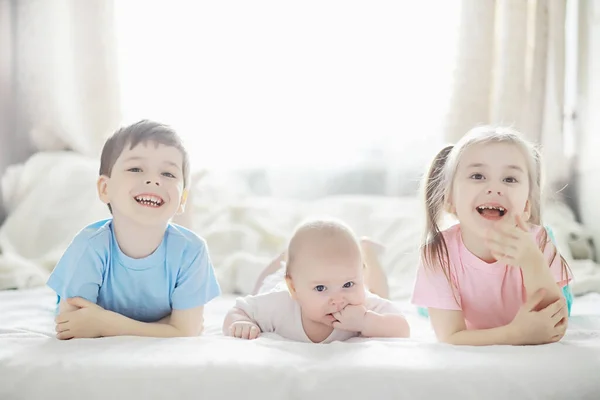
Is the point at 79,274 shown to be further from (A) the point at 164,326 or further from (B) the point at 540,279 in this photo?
(B) the point at 540,279

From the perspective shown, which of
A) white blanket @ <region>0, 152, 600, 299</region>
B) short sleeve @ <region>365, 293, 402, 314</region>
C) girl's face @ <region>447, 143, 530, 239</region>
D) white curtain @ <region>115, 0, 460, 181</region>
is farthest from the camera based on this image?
white curtain @ <region>115, 0, 460, 181</region>

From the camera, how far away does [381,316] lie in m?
1.18

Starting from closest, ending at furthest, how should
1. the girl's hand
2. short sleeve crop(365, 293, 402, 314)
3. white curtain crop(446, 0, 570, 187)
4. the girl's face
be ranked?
1. the girl's hand
2. the girl's face
3. short sleeve crop(365, 293, 402, 314)
4. white curtain crop(446, 0, 570, 187)

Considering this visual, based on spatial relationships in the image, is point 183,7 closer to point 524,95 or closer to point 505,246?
point 524,95

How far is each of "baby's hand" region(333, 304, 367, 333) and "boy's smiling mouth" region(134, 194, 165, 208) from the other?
40cm

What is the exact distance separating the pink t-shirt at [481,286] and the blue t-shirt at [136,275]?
16.9 inches

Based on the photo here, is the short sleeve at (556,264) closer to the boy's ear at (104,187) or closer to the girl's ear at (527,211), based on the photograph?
the girl's ear at (527,211)

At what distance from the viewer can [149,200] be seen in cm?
118

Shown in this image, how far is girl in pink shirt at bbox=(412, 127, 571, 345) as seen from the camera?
1.07 metres

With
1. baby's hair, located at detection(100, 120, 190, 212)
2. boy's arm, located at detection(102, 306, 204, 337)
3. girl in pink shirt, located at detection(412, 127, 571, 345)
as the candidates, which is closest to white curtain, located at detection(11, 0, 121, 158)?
baby's hair, located at detection(100, 120, 190, 212)

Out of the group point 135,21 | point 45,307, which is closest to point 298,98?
point 135,21

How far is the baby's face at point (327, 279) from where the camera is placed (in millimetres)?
1164

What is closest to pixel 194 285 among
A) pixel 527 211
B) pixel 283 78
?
pixel 527 211

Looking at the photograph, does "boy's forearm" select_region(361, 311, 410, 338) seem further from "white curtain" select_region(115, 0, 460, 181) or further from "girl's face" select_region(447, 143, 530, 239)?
"white curtain" select_region(115, 0, 460, 181)
